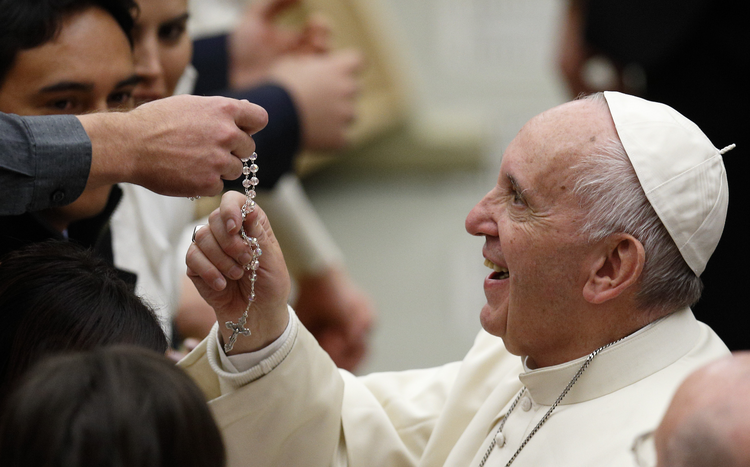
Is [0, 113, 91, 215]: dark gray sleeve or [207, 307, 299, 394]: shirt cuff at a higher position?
[0, 113, 91, 215]: dark gray sleeve

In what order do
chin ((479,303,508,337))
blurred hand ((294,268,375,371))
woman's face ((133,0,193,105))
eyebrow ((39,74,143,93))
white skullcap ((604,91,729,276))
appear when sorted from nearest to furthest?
white skullcap ((604,91,729,276)), chin ((479,303,508,337)), eyebrow ((39,74,143,93)), woman's face ((133,0,193,105)), blurred hand ((294,268,375,371))

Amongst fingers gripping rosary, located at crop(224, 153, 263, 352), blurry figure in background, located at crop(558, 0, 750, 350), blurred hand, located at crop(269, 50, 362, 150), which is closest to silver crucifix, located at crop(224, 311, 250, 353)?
fingers gripping rosary, located at crop(224, 153, 263, 352)

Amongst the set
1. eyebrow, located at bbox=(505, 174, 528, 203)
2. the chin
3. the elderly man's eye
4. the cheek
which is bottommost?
the chin

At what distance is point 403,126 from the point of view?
6727mm

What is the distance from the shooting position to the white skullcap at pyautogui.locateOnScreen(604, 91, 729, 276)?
1541 millimetres

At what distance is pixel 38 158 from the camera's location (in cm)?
148

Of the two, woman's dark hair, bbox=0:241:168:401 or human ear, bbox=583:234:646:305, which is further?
human ear, bbox=583:234:646:305

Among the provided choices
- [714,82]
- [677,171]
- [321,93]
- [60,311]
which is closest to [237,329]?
[60,311]

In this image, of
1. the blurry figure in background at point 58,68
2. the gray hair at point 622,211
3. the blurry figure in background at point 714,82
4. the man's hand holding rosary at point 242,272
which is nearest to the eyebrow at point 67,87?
the blurry figure in background at point 58,68

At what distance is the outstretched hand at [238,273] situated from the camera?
1.59 m

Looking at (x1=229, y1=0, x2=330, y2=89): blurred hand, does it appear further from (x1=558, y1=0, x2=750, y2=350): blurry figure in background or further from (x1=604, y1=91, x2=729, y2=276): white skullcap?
(x1=604, y1=91, x2=729, y2=276): white skullcap

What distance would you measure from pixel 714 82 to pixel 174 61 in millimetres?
1971

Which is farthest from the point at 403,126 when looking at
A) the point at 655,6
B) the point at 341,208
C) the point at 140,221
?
the point at 140,221

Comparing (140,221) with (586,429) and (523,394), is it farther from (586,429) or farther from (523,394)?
(586,429)
